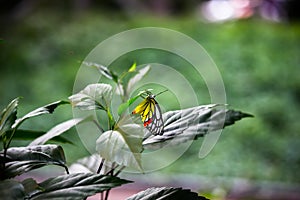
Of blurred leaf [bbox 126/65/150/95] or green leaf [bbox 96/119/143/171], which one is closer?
green leaf [bbox 96/119/143/171]

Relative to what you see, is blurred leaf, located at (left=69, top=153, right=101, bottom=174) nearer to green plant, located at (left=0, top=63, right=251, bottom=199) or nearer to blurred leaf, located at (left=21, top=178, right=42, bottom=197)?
green plant, located at (left=0, top=63, right=251, bottom=199)

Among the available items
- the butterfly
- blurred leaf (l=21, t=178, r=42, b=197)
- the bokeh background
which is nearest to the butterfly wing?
the butterfly

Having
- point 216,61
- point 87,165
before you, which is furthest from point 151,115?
point 216,61

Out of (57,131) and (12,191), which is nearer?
(12,191)

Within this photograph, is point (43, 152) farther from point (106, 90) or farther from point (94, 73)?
point (94, 73)

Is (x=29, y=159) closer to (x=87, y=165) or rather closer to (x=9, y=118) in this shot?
(x=9, y=118)

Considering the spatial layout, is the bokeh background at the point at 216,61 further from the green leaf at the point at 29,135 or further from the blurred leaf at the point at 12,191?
the blurred leaf at the point at 12,191
